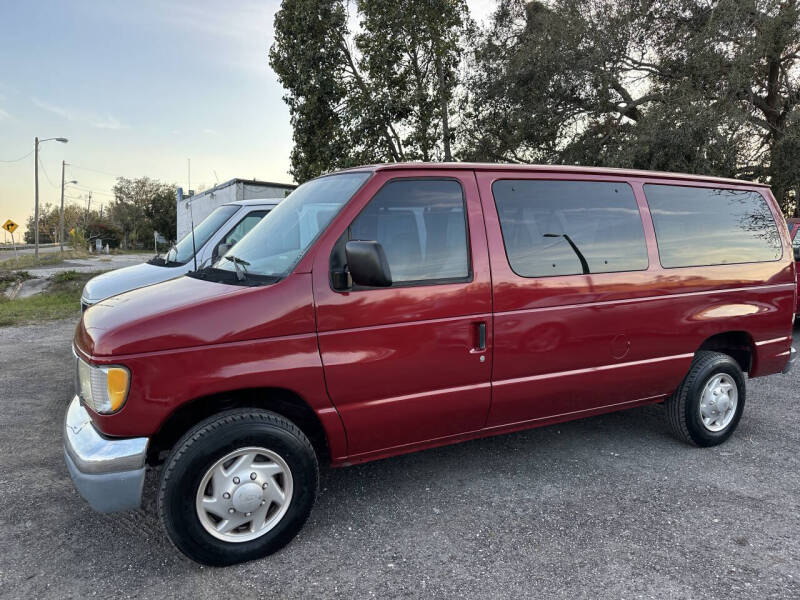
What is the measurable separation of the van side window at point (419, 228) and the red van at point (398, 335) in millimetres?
12

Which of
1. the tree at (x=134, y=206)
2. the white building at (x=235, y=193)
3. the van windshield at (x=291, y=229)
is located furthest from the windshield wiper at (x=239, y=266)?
the tree at (x=134, y=206)

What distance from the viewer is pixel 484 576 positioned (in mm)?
2746

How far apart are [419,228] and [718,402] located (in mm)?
2828

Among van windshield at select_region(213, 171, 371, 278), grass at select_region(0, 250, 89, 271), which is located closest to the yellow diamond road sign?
grass at select_region(0, 250, 89, 271)

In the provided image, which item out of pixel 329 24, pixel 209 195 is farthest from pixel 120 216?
pixel 209 195

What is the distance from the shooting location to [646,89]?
1694cm

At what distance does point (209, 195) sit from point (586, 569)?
34.2 ft

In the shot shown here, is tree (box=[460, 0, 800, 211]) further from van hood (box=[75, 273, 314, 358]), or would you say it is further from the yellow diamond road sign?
the yellow diamond road sign

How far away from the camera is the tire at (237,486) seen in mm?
2674

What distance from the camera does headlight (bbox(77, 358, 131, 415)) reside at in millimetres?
2580

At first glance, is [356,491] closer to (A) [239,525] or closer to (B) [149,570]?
(A) [239,525]

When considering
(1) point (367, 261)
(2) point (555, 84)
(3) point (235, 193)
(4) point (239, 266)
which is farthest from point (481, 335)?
(2) point (555, 84)

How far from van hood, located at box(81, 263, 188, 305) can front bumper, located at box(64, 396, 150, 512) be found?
3.26 meters

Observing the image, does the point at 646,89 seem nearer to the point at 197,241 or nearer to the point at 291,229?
the point at 197,241
